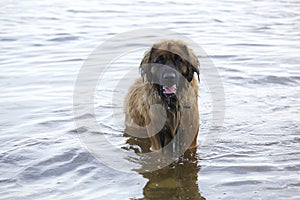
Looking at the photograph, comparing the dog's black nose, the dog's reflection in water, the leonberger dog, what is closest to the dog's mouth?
the leonberger dog

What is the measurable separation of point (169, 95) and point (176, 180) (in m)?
0.95

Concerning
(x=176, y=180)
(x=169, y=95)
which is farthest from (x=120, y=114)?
(x=176, y=180)

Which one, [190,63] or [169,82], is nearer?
[169,82]

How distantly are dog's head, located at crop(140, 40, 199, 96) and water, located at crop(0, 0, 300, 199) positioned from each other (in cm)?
100

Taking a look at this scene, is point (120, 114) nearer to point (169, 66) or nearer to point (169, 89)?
point (169, 89)

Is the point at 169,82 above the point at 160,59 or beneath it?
beneath

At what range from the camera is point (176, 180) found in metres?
6.12

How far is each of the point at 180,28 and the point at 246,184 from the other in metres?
9.17

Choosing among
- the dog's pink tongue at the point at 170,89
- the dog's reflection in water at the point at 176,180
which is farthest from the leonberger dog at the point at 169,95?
the dog's reflection in water at the point at 176,180

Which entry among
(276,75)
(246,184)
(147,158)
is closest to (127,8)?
(276,75)

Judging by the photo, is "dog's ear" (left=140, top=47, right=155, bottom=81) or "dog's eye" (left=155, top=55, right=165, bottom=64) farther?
"dog's ear" (left=140, top=47, right=155, bottom=81)

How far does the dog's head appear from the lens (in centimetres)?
611

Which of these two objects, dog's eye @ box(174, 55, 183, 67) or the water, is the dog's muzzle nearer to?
dog's eye @ box(174, 55, 183, 67)

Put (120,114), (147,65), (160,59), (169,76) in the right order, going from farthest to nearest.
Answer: (120,114), (147,65), (160,59), (169,76)
